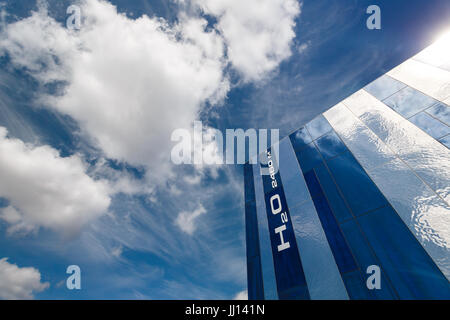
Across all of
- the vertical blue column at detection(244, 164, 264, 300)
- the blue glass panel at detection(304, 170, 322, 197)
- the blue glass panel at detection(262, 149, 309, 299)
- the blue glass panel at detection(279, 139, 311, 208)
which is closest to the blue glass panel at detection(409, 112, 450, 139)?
the blue glass panel at detection(304, 170, 322, 197)

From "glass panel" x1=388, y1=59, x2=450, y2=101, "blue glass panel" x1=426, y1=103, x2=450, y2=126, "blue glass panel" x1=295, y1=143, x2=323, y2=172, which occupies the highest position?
"glass panel" x1=388, y1=59, x2=450, y2=101

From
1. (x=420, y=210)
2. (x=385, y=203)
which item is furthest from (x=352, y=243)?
(x=420, y=210)

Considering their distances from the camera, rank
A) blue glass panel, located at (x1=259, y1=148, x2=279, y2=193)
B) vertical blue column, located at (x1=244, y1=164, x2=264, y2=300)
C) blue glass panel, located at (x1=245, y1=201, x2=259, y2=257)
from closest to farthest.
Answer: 1. vertical blue column, located at (x1=244, y1=164, x2=264, y2=300)
2. blue glass panel, located at (x1=245, y1=201, x2=259, y2=257)
3. blue glass panel, located at (x1=259, y1=148, x2=279, y2=193)

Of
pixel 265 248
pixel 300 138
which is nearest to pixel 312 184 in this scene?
pixel 300 138

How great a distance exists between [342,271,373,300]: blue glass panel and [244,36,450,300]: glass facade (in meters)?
0.03

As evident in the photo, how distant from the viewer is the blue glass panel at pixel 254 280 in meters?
9.45

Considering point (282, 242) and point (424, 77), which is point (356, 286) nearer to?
point (282, 242)

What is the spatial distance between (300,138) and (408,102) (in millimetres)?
5812

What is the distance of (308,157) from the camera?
11836mm

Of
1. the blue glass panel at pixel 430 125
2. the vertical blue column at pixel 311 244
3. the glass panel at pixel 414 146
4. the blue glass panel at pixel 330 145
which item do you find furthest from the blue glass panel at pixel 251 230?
the blue glass panel at pixel 430 125

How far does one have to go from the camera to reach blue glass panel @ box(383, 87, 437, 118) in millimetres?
9062

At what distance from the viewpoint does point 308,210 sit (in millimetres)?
9711

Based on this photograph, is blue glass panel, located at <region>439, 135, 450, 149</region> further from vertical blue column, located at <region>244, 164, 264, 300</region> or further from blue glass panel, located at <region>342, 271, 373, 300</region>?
vertical blue column, located at <region>244, 164, 264, 300</region>

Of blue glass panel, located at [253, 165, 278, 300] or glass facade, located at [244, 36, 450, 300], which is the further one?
blue glass panel, located at [253, 165, 278, 300]
